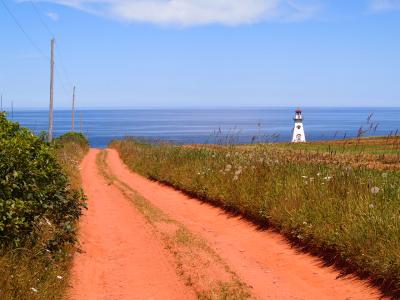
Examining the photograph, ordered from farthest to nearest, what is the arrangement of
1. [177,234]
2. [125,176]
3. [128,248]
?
1. [125,176]
2. [177,234]
3. [128,248]

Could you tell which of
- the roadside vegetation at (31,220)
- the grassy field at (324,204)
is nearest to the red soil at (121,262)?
the roadside vegetation at (31,220)

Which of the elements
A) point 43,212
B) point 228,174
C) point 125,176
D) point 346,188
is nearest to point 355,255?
point 346,188

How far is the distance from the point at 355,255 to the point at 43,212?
5.17 m

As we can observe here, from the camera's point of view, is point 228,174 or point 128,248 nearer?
point 128,248

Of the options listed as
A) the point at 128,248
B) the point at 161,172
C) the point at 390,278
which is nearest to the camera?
the point at 390,278

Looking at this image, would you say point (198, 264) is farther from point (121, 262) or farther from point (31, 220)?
point (31, 220)

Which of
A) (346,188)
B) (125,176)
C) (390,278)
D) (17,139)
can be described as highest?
(17,139)

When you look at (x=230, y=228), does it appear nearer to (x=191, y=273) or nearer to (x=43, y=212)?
(x=191, y=273)

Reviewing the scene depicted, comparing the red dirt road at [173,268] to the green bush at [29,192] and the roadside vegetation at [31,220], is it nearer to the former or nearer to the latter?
the roadside vegetation at [31,220]

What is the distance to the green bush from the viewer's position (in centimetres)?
721

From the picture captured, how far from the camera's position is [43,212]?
28.2ft

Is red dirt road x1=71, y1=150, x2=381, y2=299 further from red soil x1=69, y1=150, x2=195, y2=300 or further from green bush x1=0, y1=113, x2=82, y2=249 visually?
green bush x1=0, y1=113, x2=82, y2=249

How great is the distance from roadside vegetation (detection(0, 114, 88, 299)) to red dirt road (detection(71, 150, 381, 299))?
0.51m

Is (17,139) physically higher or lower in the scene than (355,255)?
higher
